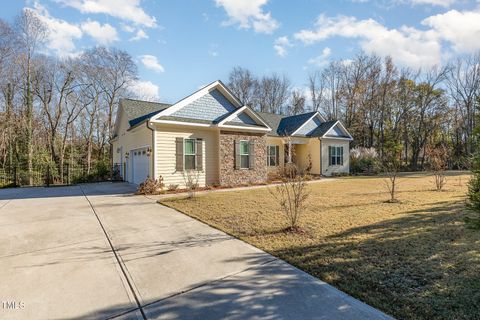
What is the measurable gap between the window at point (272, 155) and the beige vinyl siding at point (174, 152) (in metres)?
6.67

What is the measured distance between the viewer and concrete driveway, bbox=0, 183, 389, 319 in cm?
273

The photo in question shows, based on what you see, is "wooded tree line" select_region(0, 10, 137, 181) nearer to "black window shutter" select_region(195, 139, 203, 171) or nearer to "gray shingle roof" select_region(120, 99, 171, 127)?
"gray shingle roof" select_region(120, 99, 171, 127)

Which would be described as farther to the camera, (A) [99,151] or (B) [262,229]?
(A) [99,151]

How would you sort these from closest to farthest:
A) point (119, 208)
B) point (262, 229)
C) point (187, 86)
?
point (262, 229) → point (119, 208) → point (187, 86)

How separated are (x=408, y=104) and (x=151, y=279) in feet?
118

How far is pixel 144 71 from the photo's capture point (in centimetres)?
2781

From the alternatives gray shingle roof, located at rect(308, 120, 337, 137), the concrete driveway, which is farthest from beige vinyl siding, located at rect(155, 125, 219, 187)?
gray shingle roof, located at rect(308, 120, 337, 137)

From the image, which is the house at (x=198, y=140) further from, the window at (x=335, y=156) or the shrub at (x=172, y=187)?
the window at (x=335, y=156)

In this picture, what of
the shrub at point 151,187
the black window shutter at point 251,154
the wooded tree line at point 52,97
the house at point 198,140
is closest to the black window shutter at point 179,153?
the house at point 198,140

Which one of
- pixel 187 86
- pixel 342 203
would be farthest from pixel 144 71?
pixel 342 203

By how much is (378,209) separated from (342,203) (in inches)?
50.5

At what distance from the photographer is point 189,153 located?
13.0m

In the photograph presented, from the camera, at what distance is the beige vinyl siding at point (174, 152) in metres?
12.1

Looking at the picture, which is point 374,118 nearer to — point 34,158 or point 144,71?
point 144,71
